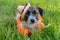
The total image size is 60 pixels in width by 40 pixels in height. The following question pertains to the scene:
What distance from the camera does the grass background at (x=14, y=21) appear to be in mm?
4590

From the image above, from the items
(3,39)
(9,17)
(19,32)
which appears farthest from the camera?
(9,17)

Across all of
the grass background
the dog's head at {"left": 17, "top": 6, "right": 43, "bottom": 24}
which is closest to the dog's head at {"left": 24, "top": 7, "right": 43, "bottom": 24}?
the dog's head at {"left": 17, "top": 6, "right": 43, "bottom": 24}

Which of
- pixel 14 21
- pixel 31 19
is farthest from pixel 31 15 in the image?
pixel 14 21

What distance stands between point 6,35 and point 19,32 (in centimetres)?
33

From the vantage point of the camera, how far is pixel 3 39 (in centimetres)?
455

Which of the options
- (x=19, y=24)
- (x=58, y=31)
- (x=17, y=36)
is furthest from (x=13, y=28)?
(x=58, y=31)

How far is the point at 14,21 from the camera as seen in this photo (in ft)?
18.3

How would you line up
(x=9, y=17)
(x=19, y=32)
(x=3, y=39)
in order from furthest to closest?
(x=9, y=17), (x=19, y=32), (x=3, y=39)

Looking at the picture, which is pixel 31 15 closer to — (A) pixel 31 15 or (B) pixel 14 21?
(A) pixel 31 15

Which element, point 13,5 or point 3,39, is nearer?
point 3,39

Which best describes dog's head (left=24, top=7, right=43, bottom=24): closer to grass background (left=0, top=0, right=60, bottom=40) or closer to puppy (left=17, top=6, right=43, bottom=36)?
puppy (left=17, top=6, right=43, bottom=36)

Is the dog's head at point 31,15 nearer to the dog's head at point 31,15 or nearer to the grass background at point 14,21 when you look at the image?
the dog's head at point 31,15

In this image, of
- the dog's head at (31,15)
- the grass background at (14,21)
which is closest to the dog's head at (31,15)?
the dog's head at (31,15)

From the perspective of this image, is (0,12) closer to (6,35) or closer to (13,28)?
(13,28)
